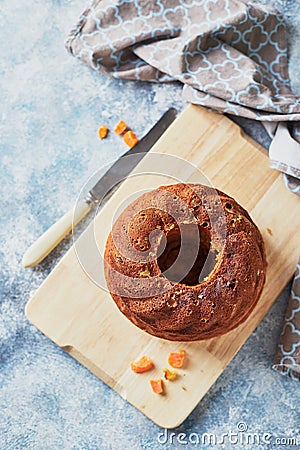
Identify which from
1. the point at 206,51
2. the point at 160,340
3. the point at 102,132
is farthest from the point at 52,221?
the point at 206,51

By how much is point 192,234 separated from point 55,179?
628mm

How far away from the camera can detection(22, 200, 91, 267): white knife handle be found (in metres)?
2.17

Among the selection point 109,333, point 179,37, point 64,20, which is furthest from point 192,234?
point 64,20

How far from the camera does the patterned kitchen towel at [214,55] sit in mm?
2109

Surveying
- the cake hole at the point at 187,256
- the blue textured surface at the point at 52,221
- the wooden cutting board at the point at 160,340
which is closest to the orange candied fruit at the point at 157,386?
the wooden cutting board at the point at 160,340

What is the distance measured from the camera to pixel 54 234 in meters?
2.17

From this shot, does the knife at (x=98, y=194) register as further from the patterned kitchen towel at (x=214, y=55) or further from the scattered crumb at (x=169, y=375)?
the scattered crumb at (x=169, y=375)

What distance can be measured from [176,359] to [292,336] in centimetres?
39

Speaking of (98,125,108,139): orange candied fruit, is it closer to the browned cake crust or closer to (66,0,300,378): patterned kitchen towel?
(66,0,300,378): patterned kitchen towel

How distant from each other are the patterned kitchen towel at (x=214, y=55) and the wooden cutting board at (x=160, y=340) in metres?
0.07

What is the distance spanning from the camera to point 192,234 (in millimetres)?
1885

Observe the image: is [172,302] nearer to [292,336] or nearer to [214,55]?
[292,336]

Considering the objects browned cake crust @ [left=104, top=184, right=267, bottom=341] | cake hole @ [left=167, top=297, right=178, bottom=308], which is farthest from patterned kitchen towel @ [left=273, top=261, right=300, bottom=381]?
cake hole @ [left=167, top=297, right=178, bottom=308]

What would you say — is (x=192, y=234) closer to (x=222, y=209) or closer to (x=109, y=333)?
(x=222, y=209)
